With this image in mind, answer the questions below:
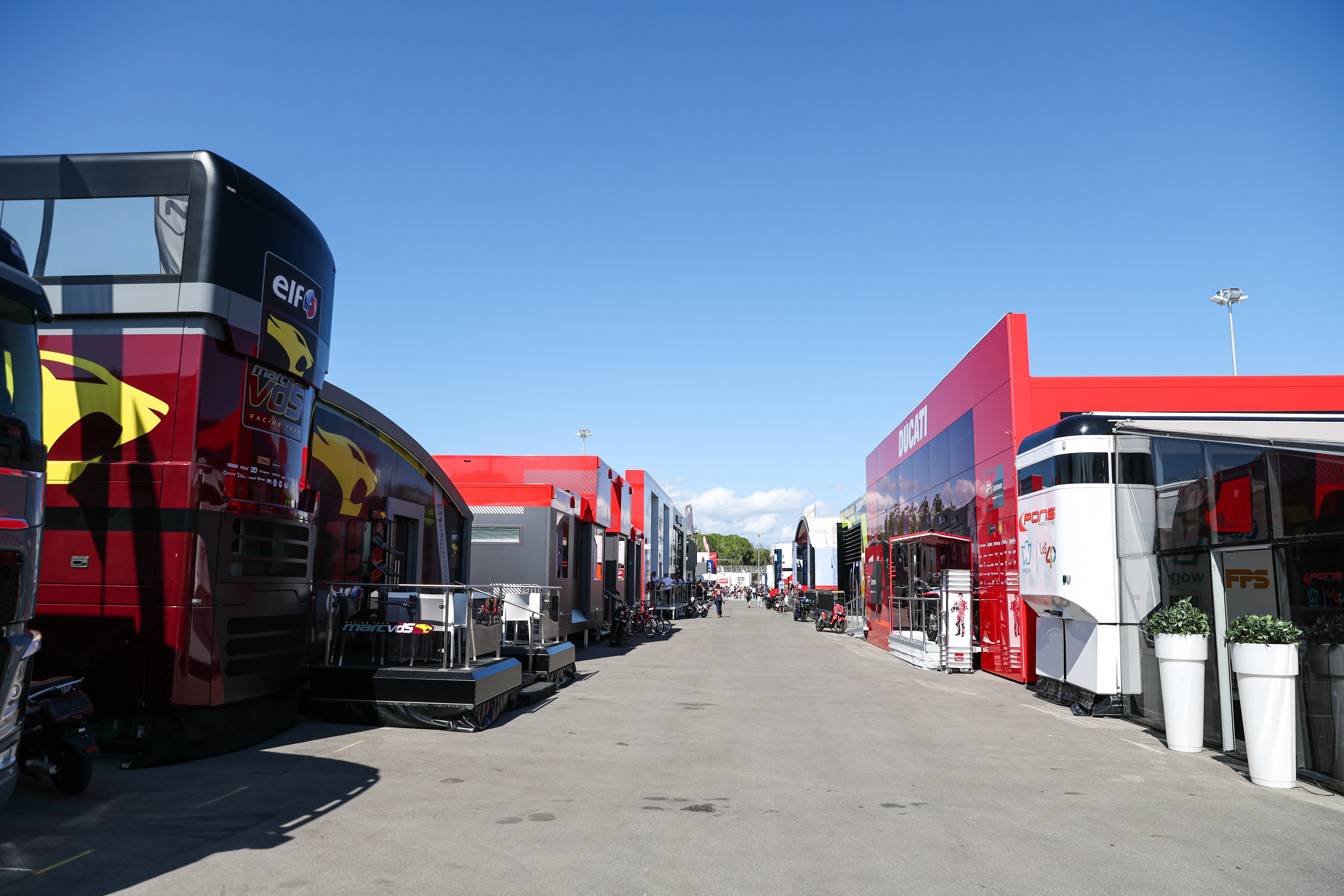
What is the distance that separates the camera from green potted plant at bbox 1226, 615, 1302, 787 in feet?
23.3

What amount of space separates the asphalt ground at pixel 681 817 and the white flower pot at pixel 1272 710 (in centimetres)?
18

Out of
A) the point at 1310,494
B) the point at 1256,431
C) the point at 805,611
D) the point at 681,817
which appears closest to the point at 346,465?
the point at 681,817

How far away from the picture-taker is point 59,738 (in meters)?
5.88

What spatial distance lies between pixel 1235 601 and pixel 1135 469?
2.04m

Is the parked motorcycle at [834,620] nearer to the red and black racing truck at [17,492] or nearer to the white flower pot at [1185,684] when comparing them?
the white flower pot at [1185,684]

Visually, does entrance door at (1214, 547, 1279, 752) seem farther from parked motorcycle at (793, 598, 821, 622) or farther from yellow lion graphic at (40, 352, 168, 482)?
parked motorcycle at (793, 598, 821, 622)

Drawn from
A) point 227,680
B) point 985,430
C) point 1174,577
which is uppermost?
point 985,430

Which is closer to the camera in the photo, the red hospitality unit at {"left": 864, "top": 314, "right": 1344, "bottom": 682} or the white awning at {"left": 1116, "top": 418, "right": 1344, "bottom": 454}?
the white awning at {"left": 1116, "top": 418, "right": 1344, "bottom": 454}

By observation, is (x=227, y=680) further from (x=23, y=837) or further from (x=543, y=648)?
(x=543, y=648)

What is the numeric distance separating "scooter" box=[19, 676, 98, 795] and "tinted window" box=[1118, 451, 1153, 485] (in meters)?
11.0

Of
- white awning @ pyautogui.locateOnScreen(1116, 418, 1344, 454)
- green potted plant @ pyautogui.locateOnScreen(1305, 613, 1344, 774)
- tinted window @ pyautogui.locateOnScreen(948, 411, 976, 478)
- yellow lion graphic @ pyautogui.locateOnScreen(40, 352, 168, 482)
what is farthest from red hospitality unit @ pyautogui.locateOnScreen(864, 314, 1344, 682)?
yellow lion graphic @ pyautogui.locateOnScreen(40, 352, 168, 482)

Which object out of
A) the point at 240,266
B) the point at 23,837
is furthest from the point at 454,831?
the point at 240,266

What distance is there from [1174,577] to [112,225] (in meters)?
11.4

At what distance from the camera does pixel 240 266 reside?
25.2 feet
